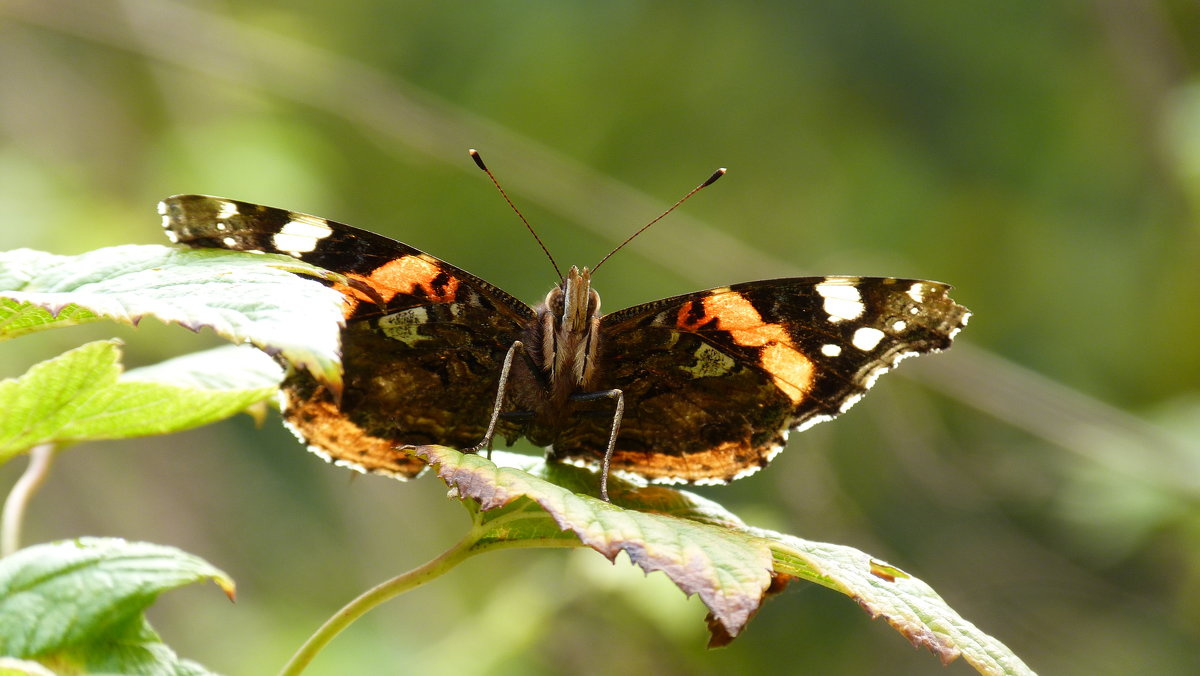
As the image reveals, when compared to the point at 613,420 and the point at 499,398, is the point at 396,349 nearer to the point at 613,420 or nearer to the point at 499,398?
the point at 499,398

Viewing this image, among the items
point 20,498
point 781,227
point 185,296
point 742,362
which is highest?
point 781,227

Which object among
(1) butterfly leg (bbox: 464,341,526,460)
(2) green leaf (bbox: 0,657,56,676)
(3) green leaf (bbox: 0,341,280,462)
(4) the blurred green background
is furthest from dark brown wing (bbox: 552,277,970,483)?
(4) the blurred green background

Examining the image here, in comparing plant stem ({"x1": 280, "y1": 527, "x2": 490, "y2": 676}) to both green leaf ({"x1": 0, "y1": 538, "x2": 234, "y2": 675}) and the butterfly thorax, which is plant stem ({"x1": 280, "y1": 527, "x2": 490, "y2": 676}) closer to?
green leaf ({"x1": 0, "y1": 538, "x2": 234, "y2": 675})

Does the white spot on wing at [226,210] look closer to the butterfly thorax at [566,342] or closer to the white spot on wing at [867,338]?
the butterfly thorax at [566,342]

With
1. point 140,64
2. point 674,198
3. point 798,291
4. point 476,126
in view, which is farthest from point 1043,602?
point 140,64

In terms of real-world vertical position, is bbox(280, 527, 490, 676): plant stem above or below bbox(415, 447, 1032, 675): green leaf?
below

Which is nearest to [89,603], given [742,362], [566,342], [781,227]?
[566,342]

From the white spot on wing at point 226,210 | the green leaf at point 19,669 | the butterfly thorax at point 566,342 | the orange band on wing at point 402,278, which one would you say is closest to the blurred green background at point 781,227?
the butterfly thorax at point 566,342
